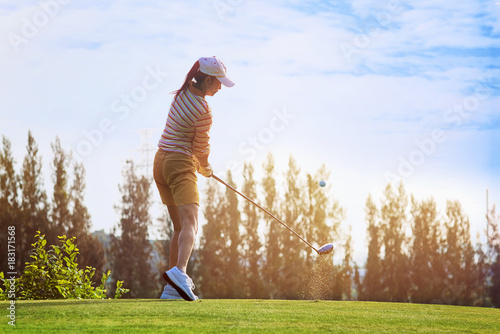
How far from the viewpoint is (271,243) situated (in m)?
26.0

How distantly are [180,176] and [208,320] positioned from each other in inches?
60.6

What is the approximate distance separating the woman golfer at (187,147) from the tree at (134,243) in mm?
21280

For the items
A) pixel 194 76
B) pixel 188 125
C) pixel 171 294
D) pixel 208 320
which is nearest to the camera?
pixel 208 320

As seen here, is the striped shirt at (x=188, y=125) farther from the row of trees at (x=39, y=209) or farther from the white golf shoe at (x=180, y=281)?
the row of trees at (x=39, y=209)

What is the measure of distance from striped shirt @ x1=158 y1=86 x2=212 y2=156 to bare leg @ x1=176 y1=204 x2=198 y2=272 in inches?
19.8

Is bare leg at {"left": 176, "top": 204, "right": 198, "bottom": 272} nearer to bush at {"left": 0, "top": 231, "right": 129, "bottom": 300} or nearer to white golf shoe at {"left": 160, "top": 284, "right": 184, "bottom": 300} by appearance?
white golf shoe at {"left": 160, "top": 284, "right": 184, "bottom": 300}

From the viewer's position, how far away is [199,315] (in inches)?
164

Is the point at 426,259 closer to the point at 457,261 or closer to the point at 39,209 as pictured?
the point at 457,261

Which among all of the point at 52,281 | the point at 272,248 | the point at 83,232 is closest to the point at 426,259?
the point at 272,248

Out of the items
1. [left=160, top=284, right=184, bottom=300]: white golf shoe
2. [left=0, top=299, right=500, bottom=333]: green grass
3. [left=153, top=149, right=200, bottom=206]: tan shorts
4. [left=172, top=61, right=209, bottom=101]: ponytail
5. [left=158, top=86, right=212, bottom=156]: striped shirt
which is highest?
[left=172, top=61, right=209, bottom=101]: ponytail

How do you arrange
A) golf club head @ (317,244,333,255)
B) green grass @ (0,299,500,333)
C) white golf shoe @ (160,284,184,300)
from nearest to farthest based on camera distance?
green grass @ (0,299,500,333) → white golf shoe @ (160,284,184,300) → golf club head @ (317,244,333,255)

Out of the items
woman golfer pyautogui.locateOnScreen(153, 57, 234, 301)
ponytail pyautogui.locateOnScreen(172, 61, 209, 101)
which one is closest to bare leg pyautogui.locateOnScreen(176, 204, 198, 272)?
woman golfer pyautogui.locateOnScreen(153, 57, 234, 301)

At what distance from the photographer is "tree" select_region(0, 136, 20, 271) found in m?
24.8

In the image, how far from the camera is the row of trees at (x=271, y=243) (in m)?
25.0
